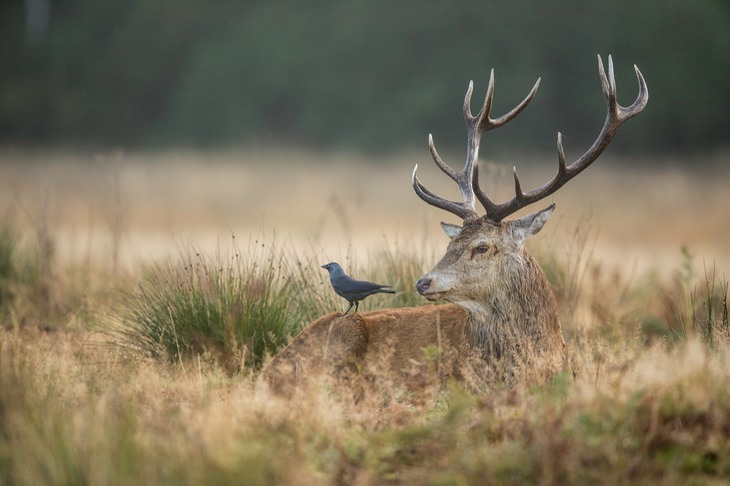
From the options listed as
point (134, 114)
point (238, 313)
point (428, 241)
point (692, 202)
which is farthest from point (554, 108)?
point (238, 313)

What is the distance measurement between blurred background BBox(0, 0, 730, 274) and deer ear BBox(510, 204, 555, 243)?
44.8 feet

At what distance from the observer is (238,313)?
293 inches

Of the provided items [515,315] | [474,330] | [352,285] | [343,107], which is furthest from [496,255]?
[343,107]

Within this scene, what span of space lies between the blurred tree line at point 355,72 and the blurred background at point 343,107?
0.19ft

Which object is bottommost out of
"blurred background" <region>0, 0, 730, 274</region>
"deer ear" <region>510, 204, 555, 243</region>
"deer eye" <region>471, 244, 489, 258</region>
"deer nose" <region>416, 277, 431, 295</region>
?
"deer nose" <region>416, 277, 431, 295</region>

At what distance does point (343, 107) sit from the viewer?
2980 cm

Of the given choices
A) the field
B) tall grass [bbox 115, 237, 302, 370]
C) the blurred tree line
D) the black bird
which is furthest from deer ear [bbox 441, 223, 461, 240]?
the blurred tree line

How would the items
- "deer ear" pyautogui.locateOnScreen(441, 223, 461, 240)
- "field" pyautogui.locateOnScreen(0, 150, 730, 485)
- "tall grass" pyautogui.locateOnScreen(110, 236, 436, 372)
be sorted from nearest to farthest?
"field" pyautogui.locateOnScreen(0, 150, 730, 485)
"deer ear" pyautogui.locateOnScreen(441, 223, 461, 240)
"tall grass" pyautogui.locateOnScreen(110, 236, 436, 372)

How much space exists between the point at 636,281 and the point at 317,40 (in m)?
20.7

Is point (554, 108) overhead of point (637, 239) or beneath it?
overhead

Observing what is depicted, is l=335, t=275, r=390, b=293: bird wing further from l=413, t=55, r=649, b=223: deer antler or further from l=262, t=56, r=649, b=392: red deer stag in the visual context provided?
l=413, t=55, r=649, b=223: deer antler

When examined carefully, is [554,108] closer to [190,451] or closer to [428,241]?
[428,241]

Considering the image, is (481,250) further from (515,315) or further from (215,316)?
(215,316)

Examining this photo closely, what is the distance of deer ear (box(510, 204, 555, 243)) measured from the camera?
681cm
